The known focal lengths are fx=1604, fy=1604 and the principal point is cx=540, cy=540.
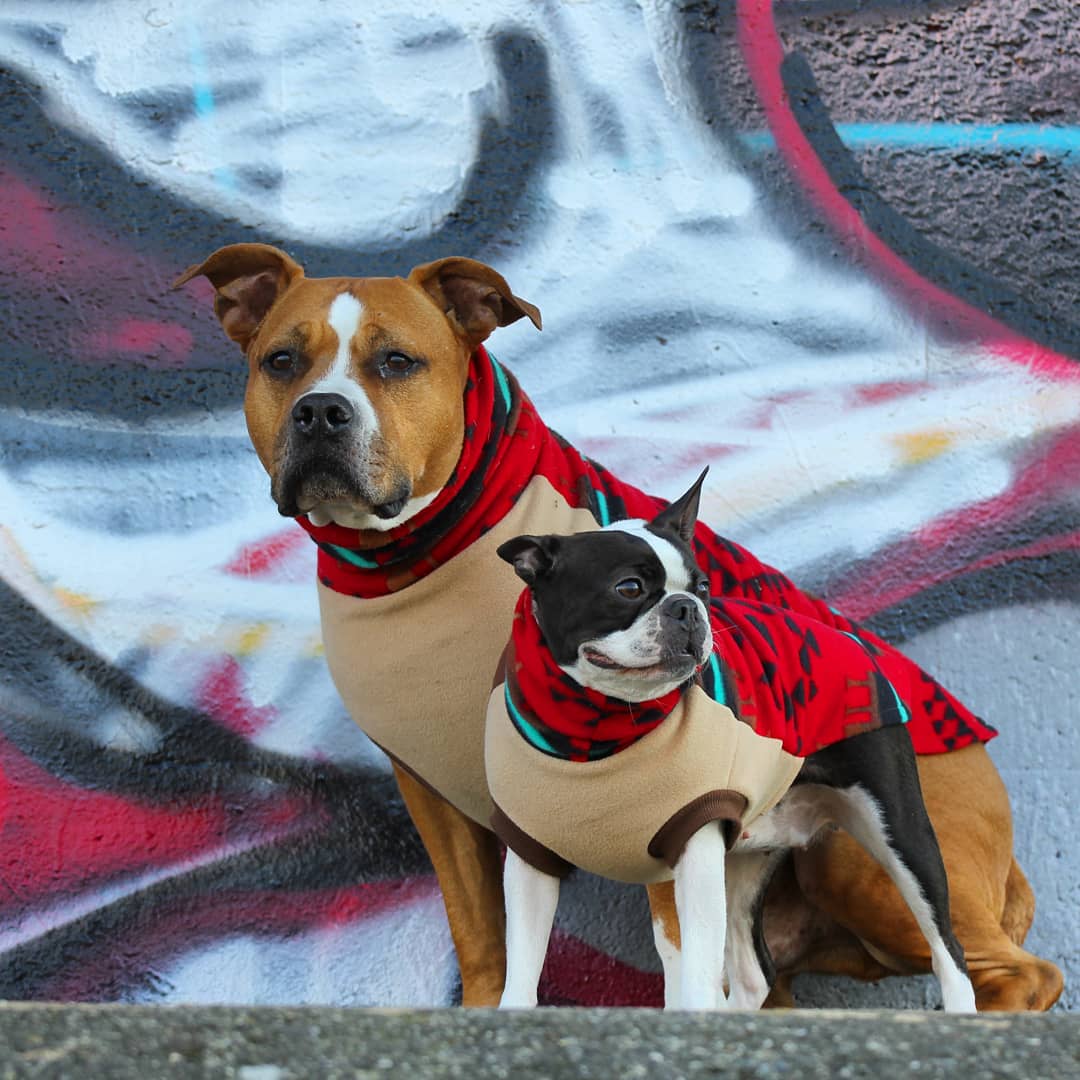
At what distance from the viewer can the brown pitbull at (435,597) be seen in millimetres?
3021

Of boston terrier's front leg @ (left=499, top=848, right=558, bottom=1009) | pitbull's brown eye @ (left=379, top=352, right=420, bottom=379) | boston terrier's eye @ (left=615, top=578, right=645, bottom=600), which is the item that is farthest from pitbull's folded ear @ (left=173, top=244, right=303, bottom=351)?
boston terrier's front leg @ (left=499, top=848, right=558, bottom=1009)

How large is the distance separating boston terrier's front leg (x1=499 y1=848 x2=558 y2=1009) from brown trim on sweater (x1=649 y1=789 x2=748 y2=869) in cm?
25

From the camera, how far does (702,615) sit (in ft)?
8.85

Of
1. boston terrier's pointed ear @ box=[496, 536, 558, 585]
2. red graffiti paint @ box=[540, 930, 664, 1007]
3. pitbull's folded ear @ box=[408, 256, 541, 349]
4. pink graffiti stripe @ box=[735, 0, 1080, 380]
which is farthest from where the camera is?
pink graffiti stripe @ box=[735, 0, 1080, 380]

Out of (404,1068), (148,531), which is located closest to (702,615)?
(404,1068)

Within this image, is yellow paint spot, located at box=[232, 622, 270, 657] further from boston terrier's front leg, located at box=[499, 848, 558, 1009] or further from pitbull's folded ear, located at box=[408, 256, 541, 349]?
boston terrier's front leg, located at box=[499, 848, 558, 1009]

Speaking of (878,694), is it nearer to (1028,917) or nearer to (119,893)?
(1028,917)

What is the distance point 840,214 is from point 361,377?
177 centimetres

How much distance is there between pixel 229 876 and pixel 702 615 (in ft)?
6.07

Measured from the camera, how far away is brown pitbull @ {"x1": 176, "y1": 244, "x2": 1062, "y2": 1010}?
9.91ft

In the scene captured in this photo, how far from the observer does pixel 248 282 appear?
338cm

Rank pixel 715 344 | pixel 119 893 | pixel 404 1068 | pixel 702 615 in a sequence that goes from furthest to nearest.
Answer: pixel 715 344 < pixel 119 893 < pixel 702 615 < pixel 404 1068

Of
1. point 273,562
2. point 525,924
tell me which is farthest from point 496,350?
point 525,924

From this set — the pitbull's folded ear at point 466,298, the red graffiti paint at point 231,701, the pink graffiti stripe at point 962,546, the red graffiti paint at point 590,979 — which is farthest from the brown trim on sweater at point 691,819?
the red graffiti paint at point 231,701
